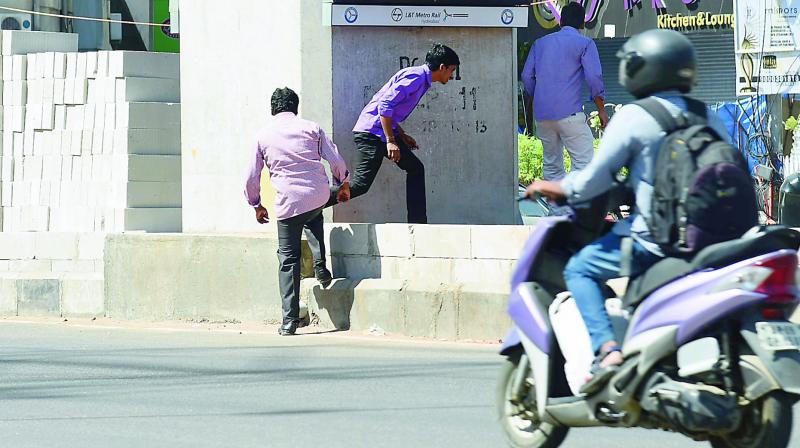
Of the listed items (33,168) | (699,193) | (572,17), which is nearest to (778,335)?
(699,193)

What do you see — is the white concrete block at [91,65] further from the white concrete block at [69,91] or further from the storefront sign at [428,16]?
the storefront sign at [428,16]

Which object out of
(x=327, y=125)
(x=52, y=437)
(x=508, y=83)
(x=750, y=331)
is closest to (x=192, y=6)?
(x=327, y=125)

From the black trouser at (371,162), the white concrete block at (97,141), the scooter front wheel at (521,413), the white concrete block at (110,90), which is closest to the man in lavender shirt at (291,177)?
the black trouser at (371,162)

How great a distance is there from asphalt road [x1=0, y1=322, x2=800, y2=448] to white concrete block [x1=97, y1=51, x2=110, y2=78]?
379 centimetres

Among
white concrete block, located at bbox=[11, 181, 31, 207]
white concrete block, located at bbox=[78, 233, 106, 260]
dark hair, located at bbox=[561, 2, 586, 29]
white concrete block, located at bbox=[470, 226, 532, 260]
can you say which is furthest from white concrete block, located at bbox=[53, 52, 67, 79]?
white concrete block, located at bbox=[470, 226, 532, 260]

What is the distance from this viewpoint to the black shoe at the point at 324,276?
1166 cm

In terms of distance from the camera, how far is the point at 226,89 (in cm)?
1296

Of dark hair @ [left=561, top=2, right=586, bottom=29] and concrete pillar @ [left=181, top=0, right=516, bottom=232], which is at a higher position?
dark hair @ [left=561, top=2, right=586, bottom=29]

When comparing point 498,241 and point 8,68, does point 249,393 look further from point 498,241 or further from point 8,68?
point 8,68

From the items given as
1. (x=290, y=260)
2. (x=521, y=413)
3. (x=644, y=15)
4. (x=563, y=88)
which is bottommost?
(x=521, y=413)

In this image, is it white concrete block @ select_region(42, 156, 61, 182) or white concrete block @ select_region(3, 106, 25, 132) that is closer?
white concrete block @ select_region(42, 156, 61, 182)

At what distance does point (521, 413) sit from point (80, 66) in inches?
391

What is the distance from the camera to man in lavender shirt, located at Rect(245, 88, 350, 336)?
11.4m

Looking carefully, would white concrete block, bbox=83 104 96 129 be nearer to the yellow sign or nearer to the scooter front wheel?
the scooter front wheel
